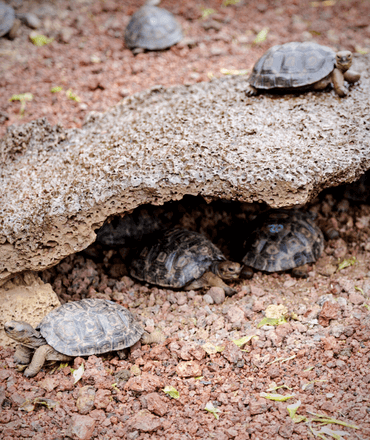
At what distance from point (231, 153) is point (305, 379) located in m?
1.92

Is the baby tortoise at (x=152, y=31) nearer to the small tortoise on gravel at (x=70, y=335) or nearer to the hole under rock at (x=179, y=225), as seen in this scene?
the hole under rock at (x=179, y=225)

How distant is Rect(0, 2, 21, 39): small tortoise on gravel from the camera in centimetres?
703

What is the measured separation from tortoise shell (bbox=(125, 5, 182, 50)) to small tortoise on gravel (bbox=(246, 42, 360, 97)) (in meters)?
3.35

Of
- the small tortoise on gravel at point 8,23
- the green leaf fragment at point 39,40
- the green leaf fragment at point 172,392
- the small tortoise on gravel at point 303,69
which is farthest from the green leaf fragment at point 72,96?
the green leaf fragment at point 172,392

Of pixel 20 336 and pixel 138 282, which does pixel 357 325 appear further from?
pixel 20 336

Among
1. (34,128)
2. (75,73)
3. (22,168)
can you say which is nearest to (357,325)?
(22,168)

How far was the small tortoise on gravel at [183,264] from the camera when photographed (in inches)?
159

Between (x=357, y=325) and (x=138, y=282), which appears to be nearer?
(x=357, y=325)

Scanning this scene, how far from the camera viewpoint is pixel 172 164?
3334mm

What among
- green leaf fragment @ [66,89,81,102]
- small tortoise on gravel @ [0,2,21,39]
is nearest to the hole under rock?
green leaf fragment @ [66,89,81,102]

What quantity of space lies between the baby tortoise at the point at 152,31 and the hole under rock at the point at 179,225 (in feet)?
11.5

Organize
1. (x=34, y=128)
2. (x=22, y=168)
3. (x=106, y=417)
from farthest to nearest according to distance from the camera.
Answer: (x=34, y=128), (x=22, y=168), (x=106, y=417)

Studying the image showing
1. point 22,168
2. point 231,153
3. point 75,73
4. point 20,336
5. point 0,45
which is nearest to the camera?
point 20,336

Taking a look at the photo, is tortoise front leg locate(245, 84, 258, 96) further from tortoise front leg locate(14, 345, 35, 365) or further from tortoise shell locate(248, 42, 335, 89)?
tortoise front leg locate(14, 345, 35, 365)
